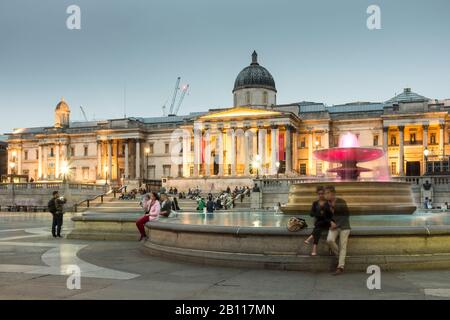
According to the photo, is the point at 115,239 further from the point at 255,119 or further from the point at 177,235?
the point at 255,119

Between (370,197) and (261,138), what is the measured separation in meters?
57.9

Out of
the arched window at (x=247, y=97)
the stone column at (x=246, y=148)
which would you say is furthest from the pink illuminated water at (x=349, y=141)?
the arched window at (x=247, y=97)

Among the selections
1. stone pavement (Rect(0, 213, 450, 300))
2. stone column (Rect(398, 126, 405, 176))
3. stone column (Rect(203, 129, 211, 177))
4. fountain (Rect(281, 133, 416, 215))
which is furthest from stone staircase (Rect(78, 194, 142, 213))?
stone pavement (Rect(0, 213, 450, 300))

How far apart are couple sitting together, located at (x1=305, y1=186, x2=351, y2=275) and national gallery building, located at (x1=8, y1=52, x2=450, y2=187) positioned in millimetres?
57093

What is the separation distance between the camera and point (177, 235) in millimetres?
13078

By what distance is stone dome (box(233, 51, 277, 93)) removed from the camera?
82.1 m

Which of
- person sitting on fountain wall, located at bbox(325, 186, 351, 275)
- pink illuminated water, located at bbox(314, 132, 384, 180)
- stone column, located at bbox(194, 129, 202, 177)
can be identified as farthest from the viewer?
stone column, located at bbox(194, 129, 202, 177)

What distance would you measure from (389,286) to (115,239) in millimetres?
11685

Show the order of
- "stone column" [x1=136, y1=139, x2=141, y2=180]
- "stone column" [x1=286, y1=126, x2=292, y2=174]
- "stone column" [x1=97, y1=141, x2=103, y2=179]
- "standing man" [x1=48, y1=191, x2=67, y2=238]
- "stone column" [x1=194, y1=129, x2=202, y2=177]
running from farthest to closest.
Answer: "stone column" [x1=97, y1=141, x2=103, y2=179]
"stone column" [x1=136, y1=139, x2=141, y2=180]
"stone column" [x1=194, y1=129, x2=202, y2=177]
"stone column" [x1=286, y1=126, x2=292, y2=174]
"standing man" [x1=48, y1=191, x2=67, y2=238]

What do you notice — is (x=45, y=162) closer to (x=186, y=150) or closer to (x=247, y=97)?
(x=186, y=150)

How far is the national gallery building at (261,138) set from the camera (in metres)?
73.0

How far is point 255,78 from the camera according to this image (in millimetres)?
82250

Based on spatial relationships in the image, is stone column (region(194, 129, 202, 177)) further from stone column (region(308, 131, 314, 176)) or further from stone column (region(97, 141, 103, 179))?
stone column (region(97, 141, 103, 179))

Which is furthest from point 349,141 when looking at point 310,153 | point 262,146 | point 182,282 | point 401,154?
point 310,153
